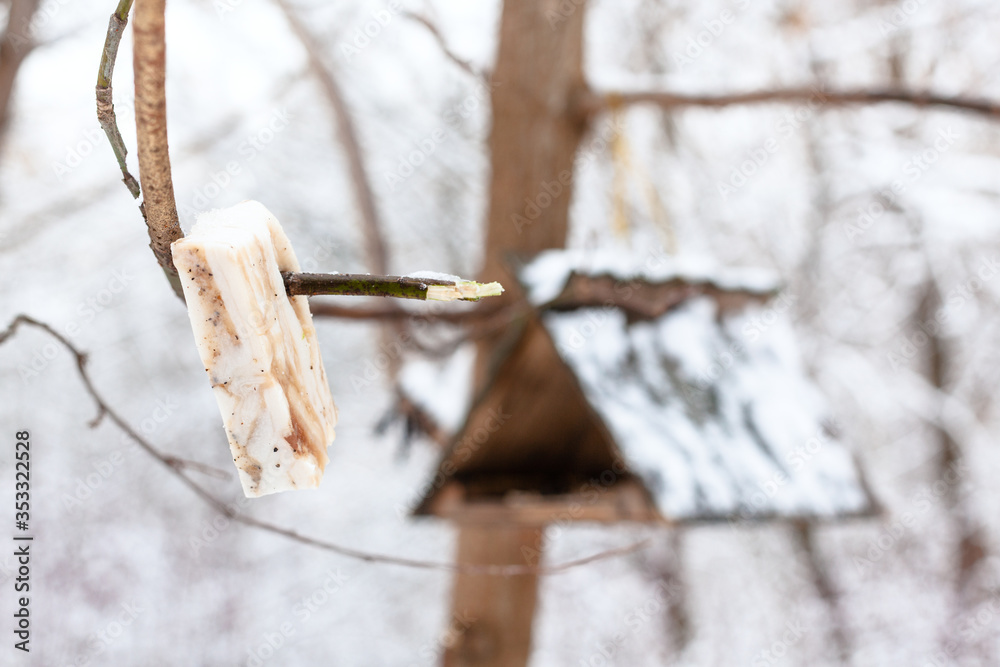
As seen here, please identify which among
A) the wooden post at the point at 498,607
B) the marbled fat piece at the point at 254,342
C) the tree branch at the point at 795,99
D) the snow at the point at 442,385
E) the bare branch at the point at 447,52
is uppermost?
the tree branch at the point at 795,99

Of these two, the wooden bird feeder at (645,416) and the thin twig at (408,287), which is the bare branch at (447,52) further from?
the thin twig at (408,287)

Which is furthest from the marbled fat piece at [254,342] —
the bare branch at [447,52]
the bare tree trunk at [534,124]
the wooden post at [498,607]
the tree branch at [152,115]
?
the wooden post at [498,607]

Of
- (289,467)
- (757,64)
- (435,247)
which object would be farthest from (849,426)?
(289,467)

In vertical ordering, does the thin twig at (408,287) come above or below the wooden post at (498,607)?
above

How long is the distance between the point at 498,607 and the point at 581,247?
2.59m

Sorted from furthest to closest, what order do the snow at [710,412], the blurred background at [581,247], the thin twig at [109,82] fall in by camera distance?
1. the blurred background at [581,247]
2. the snow at [710,412]
3. the thin twig at [109,82]

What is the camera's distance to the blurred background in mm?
5551

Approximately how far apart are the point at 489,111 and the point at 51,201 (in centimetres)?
480

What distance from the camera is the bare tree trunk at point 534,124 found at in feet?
9.43

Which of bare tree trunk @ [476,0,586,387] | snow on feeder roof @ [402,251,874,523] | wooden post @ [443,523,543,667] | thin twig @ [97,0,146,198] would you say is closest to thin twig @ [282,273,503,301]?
thin twig @ [97,0,146,198]

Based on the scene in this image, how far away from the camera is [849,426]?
6.58 m

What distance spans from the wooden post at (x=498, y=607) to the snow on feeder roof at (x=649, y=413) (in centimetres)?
69

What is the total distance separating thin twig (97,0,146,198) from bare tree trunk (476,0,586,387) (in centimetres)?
Result: 213

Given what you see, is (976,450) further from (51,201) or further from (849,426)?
(51,201)
